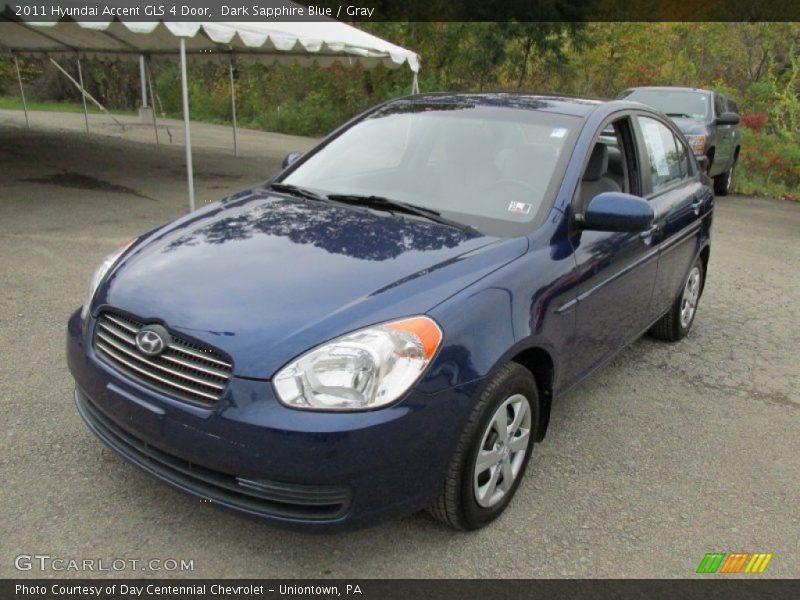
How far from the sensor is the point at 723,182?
1285cm

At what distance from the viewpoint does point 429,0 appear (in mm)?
21594

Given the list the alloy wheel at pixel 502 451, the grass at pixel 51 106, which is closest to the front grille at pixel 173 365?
the alloy wheel at pixel 502 451

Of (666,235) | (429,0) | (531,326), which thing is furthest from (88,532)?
(429,0)

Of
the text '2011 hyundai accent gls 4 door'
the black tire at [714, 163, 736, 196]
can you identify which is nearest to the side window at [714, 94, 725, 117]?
the black tire at [714, 163, 736, 196]

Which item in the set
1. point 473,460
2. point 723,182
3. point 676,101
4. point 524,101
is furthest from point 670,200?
point 723,182

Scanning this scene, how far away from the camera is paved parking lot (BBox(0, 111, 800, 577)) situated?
8.46 ft

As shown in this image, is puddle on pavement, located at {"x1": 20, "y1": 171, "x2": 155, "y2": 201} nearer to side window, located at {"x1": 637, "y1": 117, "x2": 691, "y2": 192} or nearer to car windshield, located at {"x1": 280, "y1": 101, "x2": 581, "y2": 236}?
car windshield, located at {"x1": 280, "y1": 101, "x2": 581, "y2": 236}

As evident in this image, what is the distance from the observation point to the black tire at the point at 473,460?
8.09 feet

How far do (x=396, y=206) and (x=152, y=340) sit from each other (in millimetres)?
1340

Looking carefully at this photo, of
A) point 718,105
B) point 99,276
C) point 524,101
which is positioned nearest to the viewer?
point 99,276

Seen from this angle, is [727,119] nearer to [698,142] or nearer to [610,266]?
[698,142]

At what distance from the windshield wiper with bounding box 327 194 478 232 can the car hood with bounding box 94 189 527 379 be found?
0.06m

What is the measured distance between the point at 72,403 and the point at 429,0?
816 inches

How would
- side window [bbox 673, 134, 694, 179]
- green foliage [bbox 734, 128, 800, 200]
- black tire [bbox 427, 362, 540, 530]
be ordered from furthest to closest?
green foliage [bbox 734, 128, 800, 200] → side window [bbox 673, 134, 694, 179] → black tire [bbox 427, 362, 540, 530]
